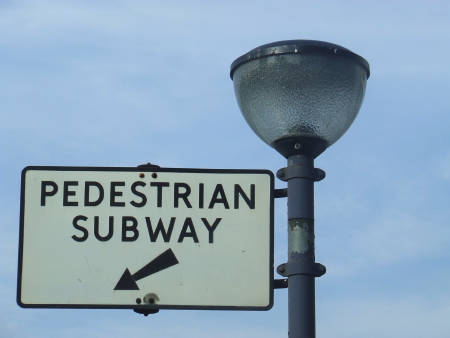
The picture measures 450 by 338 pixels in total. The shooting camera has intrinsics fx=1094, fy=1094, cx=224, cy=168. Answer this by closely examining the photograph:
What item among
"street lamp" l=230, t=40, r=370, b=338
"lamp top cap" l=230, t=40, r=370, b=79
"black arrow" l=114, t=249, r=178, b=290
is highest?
"lamp top cap" l=230, t=40, r=370, b=79

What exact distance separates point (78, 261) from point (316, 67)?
1522mm

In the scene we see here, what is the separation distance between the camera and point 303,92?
543 cm

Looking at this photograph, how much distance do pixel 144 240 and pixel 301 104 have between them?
103cm

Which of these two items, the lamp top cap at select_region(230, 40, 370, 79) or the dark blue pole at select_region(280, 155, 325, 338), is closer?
the dark blue pole at select_region(280, 155, 325, 338)

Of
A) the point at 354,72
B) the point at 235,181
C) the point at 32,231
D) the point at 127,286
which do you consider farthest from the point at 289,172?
the point at 32,231

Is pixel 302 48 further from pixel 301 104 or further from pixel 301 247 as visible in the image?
pixel 301 247

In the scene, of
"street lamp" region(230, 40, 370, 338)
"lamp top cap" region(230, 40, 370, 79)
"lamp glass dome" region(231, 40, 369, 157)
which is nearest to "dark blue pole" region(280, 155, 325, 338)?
"street lamp" region(230, 40, 370, 338)

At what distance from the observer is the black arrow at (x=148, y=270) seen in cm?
538

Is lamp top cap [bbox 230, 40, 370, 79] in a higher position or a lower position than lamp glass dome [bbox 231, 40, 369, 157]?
higher

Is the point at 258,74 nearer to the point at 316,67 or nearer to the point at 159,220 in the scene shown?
the point at 316,67

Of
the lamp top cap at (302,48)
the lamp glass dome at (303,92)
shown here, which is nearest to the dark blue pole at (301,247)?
the lamp glass dome at (303,92)

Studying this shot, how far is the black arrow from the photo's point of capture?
17.6ft

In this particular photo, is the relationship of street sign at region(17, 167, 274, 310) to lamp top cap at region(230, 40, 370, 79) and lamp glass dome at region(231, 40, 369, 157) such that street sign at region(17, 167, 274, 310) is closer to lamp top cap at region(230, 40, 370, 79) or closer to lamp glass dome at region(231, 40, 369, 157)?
lamp glass dome at region(231, 40, 369, 157)

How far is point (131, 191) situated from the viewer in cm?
551
